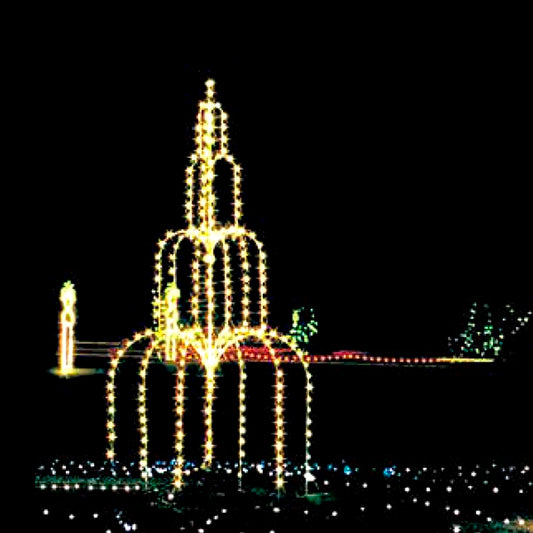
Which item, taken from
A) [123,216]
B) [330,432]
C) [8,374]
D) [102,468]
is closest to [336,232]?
[123,216]

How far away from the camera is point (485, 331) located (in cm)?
2486

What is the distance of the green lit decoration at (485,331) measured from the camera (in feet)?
78.1

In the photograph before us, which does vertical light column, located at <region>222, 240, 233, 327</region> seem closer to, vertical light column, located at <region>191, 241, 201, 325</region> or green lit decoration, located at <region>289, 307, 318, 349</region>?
vertical light column, located at <region>191, 241, 201, 325</region>

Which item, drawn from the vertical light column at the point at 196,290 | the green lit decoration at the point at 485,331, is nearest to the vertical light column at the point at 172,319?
the vertical light column at the point at 196,290

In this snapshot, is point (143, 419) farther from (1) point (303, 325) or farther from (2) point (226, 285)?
(1) point (303, 325)

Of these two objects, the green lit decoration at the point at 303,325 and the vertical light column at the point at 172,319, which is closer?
the vertical light column at the point at 172,319

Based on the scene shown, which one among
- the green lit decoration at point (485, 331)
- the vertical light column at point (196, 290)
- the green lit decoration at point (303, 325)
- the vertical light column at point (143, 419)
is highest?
the green lit decoration at point (303, 325)

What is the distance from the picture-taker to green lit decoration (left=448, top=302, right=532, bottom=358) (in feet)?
78.1

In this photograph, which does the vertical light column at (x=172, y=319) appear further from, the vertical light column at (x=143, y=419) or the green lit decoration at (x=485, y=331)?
the green lit decoration at (x=485, y=331)

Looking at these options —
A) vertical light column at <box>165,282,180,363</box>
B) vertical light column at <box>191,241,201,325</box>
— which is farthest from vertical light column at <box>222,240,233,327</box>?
vertical light column at <box>165,282,180,363</box>

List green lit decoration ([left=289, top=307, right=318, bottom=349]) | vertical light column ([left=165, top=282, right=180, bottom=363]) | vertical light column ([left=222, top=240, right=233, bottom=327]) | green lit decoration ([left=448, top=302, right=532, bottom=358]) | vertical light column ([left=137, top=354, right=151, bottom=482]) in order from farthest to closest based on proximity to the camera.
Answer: green lit decoration ([left=289, top=307, right=318, bottom=349]) < green lit decoration ([left=448, top=302, right=532, bottom=358]) < vertical light column ([left=137, top=354, right=151, bottom=482]) < vertical light column ([left=222, top=240, right=233, bottom=327]) < vertical light column ([left=165, top=282, right=180, bottom=363])

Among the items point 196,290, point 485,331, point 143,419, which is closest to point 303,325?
point 485,331

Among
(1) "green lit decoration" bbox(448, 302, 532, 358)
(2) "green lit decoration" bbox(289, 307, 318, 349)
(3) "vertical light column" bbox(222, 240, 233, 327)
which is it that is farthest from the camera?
(2) "green lit decoration" bbox(289, 307, 318, 349)

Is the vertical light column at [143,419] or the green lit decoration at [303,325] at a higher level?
the green lit decoration at [303,325]
